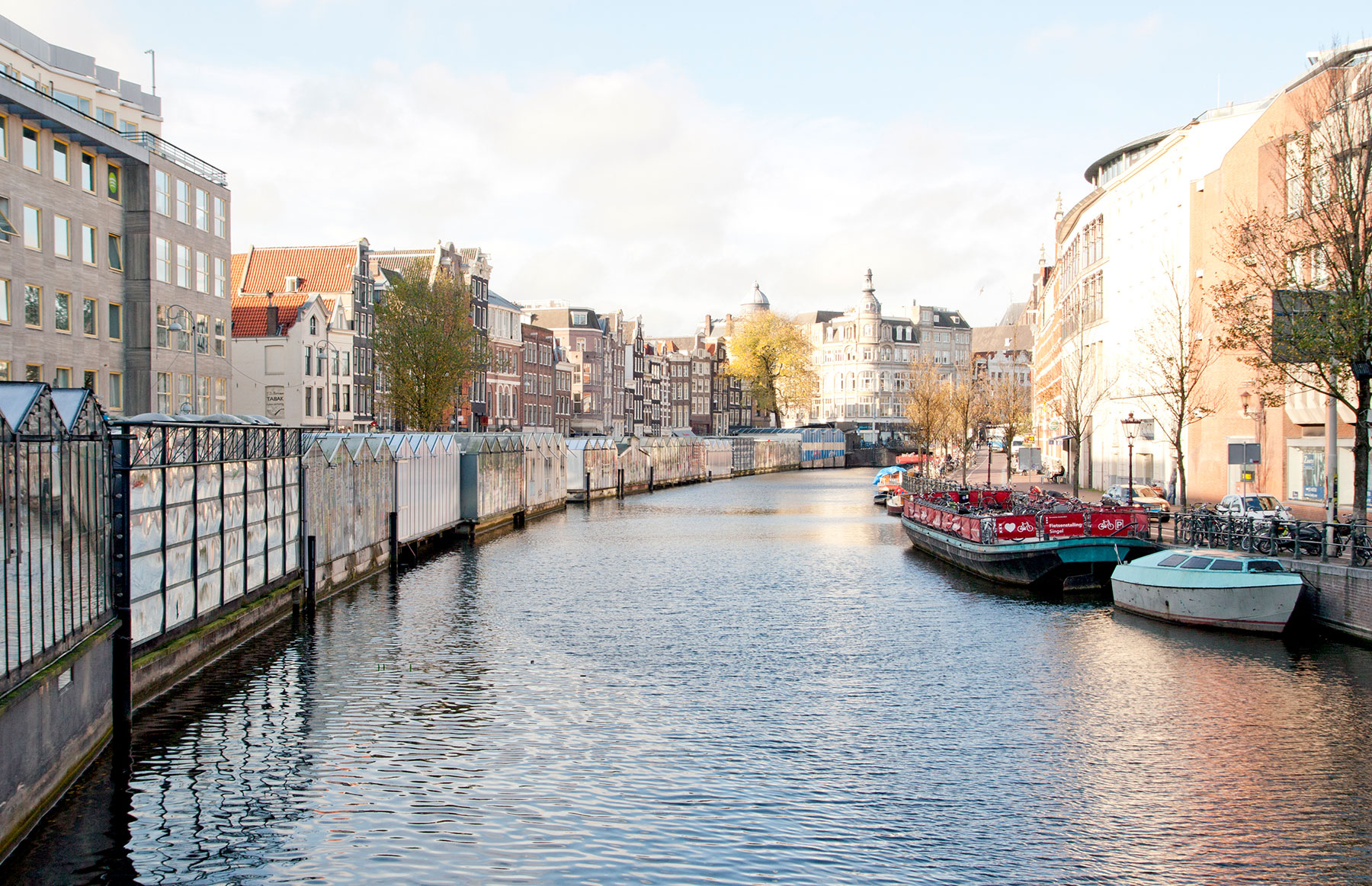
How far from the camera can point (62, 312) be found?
49.8 metres

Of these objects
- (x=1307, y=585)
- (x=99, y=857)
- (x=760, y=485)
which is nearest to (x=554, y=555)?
(x=1307, y=585)

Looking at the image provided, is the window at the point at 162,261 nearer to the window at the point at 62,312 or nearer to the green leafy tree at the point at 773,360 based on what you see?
the window at the point at 62,312

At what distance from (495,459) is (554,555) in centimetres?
1298

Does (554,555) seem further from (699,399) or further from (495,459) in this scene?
(699,399)

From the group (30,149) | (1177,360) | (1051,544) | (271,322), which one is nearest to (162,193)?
(30,149)

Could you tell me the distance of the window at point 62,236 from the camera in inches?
1916

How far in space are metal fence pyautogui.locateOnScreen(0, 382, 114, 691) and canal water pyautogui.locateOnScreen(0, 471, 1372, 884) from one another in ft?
7.47

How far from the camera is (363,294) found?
86625 mm

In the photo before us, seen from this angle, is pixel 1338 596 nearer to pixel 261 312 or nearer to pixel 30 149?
pixel 30 149

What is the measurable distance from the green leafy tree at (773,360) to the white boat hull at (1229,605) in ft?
413

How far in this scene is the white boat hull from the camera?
1077 inches

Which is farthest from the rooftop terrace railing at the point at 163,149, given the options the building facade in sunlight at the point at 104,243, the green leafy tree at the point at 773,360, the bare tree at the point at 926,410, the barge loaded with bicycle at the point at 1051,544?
the green leafy tree at the point at 773,360

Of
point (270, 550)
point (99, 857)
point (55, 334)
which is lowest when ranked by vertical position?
point (99, 857)

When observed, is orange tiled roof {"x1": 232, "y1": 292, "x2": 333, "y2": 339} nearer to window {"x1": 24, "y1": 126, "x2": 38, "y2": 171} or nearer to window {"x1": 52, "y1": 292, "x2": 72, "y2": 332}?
window {"x1": 52, "y1": 292, "x2": 72, "y2": 332}
